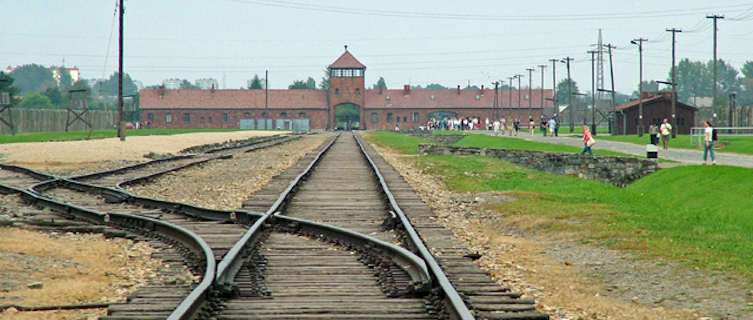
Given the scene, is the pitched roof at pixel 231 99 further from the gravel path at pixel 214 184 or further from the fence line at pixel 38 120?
the gravel path at pixel 214 184

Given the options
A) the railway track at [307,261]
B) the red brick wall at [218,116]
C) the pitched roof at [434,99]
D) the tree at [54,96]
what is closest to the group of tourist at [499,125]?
the pitched roof at [434,99]

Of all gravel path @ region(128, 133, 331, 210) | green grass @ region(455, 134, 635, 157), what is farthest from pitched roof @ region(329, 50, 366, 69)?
gravel path @ region(128, 133, 331, 210)

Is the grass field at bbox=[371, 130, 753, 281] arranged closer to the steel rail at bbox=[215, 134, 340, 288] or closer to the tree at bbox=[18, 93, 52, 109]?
the steel rail at bbox=[215, 134, 340, 288]

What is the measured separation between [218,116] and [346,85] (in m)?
20.5

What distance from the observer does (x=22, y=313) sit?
6820 mm

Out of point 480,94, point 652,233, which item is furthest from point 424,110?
point 652,233

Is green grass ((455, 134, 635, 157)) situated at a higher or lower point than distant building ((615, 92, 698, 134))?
lower

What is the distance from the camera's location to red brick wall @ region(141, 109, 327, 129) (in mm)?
129125

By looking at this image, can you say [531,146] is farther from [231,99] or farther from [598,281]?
[231,99]

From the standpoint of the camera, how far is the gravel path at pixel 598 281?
722 centimetres

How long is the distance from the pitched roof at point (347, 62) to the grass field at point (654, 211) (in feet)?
338

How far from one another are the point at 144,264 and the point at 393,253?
273cm

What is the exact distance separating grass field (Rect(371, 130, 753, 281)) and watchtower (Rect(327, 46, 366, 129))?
102m

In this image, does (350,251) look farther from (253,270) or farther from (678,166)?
(678,166)
